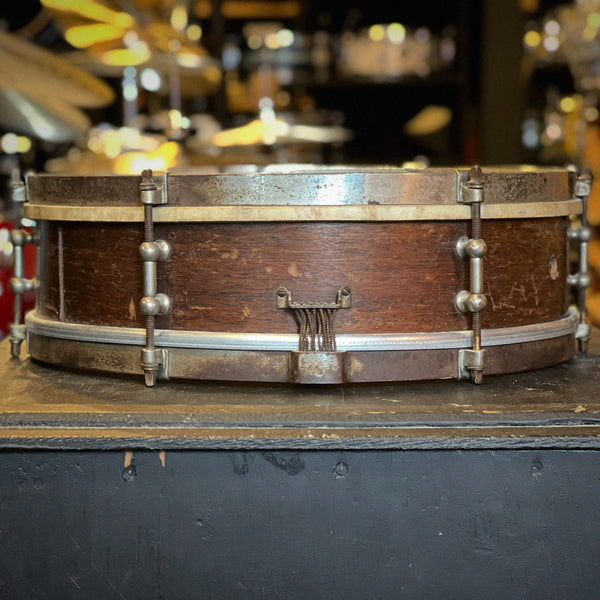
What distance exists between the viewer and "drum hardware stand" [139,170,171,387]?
4.08 ft

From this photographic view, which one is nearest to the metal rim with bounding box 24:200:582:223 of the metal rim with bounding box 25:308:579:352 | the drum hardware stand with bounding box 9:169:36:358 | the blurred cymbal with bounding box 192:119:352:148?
the metal rim with bounding box 25:308:579:352

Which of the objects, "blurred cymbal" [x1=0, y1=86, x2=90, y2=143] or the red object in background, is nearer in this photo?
"blurred cymbal" [x1=0, y1=86, x2=90, y2=143]

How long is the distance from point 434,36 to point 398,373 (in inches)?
186

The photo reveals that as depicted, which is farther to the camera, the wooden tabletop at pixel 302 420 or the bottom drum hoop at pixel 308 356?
the bottom drum hoop at pixel 308 356

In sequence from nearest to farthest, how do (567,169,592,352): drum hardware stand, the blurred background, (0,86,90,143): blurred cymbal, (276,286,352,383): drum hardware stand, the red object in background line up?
(276,286,352,383): drum hardware stand, (567,169,592,352): drum hardware stand, (0,86,90,143): blurred cymbal, the red object in background, the blurred background

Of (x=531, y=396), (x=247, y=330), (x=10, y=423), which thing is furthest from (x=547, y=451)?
(x=10, y=423)

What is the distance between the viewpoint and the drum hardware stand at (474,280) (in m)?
1.23

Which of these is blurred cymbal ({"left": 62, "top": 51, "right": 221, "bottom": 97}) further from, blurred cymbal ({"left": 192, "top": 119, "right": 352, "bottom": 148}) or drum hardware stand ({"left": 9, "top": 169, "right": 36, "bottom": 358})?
drum hardware stand ({"left": 9, "top": 169, "right": 36, "bottom": 358})

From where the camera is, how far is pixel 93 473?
1146mm

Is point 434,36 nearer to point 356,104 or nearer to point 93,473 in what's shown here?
point 356,104

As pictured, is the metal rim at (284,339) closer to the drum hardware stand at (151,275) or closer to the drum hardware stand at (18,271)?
the drum hardware stand at (151,275)

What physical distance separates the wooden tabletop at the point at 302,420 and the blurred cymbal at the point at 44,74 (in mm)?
1465

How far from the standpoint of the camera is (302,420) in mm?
1138

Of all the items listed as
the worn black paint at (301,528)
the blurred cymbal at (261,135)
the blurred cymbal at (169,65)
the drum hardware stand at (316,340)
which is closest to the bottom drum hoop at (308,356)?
the drum hardware stand at (316,340)
